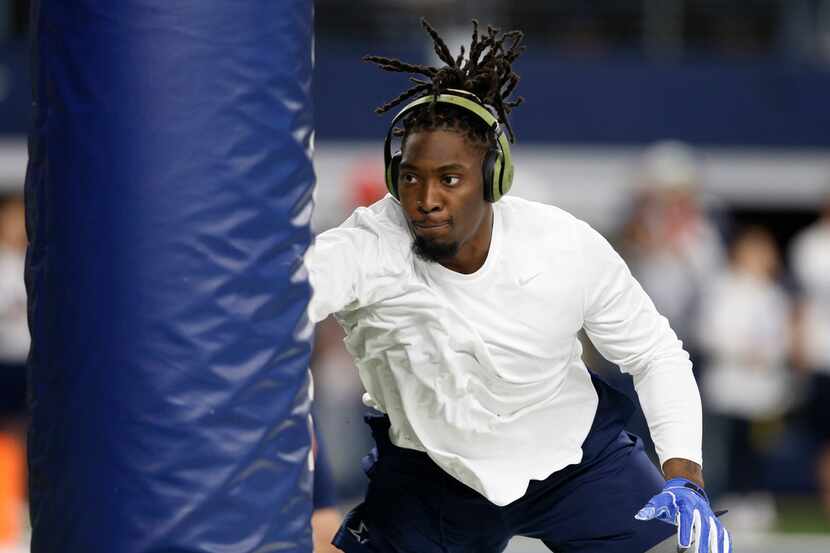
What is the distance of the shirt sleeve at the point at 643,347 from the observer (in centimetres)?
341

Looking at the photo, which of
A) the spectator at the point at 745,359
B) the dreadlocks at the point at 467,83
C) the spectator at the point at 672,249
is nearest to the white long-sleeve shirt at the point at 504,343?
the dreadlocks at the point at 467,83

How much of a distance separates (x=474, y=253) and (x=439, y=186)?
242 millimetres

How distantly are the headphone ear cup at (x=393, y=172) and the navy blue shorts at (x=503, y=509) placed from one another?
0.62 meters

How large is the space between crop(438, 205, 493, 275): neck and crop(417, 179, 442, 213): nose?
191 millimetres

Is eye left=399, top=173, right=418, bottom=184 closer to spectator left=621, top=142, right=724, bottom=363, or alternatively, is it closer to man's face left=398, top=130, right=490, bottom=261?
man's face left=398, top=130, right=490, bottom=261

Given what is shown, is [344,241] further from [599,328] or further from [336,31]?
[336,31]

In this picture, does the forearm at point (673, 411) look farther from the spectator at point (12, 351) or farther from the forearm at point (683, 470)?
the spectator at point (12, 351)

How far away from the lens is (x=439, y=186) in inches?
127

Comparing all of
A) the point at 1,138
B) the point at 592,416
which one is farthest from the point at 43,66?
the point at 1,138

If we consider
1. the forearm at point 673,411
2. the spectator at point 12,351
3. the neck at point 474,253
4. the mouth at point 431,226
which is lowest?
the spectator at point 12,351

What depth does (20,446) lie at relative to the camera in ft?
27.2

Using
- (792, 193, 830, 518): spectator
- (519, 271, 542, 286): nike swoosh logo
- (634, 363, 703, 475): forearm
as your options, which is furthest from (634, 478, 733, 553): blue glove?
(792, 193, 830, 518): spectator

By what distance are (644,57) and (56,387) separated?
8.24m

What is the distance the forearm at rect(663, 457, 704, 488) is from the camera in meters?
3.33
